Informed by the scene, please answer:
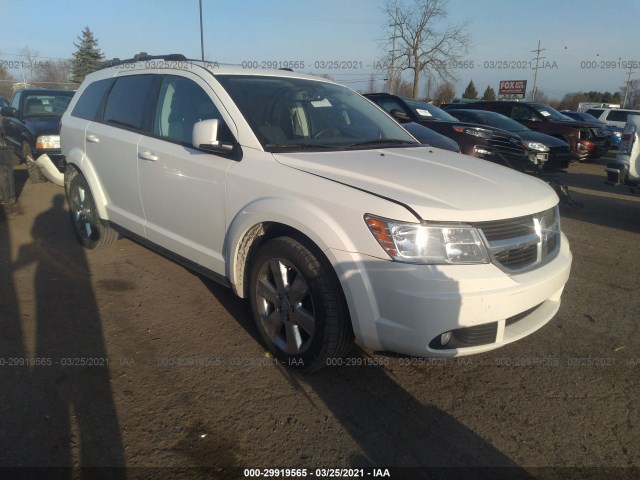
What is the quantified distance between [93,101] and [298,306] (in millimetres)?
3413

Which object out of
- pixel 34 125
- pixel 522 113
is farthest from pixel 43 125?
pixel 522 113

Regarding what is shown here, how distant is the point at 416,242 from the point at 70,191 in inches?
166

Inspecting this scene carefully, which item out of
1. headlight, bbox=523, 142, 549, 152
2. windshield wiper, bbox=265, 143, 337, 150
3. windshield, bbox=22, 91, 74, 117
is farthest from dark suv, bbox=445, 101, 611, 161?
windshield wiper, bbox=265, 143, 337, 150

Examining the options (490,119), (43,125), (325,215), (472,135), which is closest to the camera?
(325,215)

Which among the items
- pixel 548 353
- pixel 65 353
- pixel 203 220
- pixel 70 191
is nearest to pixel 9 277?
pixel 70 191

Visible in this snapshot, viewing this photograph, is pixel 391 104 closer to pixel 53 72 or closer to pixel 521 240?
pixel 521 240

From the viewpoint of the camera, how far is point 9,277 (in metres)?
4.43

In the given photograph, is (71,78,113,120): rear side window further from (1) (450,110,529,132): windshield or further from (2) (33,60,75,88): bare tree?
(2) (33,60,75,88): bare tree

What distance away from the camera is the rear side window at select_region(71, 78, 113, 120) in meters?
4.71

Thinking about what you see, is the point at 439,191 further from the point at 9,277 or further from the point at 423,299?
the point at 9,277

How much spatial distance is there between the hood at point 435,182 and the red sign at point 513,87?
2215 inches

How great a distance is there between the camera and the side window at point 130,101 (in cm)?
406

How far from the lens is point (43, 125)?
8.51 metres

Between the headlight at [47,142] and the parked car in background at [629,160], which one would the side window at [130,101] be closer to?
the headlight at [47,142]
